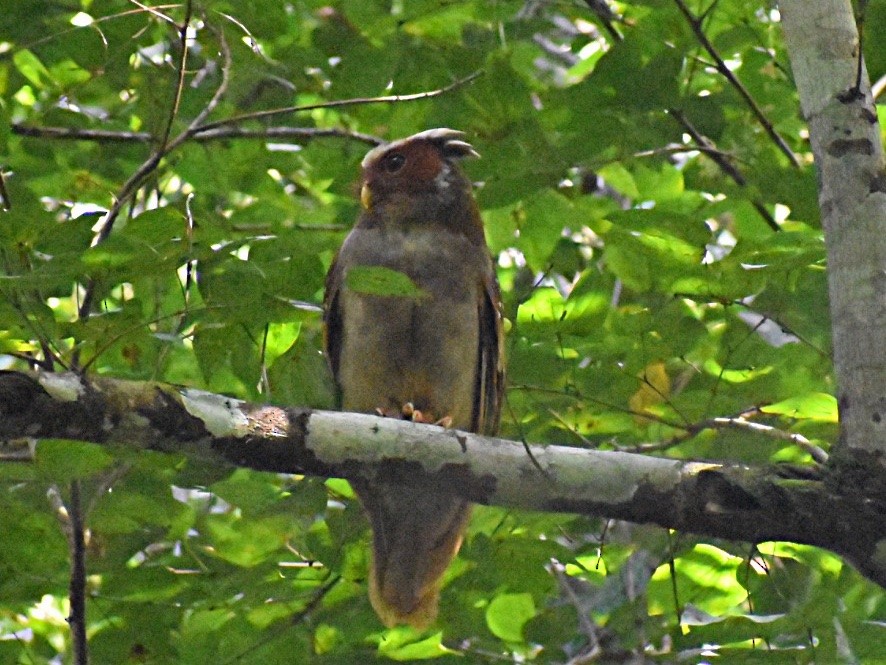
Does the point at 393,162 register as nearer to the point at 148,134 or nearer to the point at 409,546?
the point at 148,134

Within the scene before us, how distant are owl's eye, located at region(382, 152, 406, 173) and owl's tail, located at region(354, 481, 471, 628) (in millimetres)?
1401

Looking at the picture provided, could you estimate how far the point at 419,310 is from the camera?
4559 millimetres

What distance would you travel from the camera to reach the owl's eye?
478 centimetres

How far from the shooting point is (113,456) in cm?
326

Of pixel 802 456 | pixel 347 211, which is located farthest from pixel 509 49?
pixel 802 456

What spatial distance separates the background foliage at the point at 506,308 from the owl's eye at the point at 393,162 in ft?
0.32

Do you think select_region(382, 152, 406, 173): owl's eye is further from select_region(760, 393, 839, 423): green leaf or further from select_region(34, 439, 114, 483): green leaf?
select_region(34, 439, 114, 483): green leaf

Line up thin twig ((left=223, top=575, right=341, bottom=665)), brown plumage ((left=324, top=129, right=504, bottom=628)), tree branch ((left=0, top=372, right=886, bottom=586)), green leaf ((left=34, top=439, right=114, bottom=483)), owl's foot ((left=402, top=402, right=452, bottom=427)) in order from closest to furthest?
tree branch ((left=0, top=372, right=886, bottom=586))
green leaf ((left=34, top=439, right=114, bottom=483))
thin twig ((left=223, top=575, right=341, bottom=665))
owl's foot ((left=402, top=402, right=452, bottom=427))
brown plumage ((left=324, top=129, right=504, bottom=628))

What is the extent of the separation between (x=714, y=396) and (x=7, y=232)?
218 centimetres

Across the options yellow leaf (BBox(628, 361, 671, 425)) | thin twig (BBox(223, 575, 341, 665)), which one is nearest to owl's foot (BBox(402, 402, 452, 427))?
yellow leaf (BBox(628, 361, 671, 425))

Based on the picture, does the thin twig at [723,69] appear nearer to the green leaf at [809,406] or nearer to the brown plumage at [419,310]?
the green leaf at [809,406]

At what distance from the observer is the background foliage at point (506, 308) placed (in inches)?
126

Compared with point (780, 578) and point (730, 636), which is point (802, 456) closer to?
point (780, 578)

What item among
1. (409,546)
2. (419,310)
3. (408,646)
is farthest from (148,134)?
(408,646)
